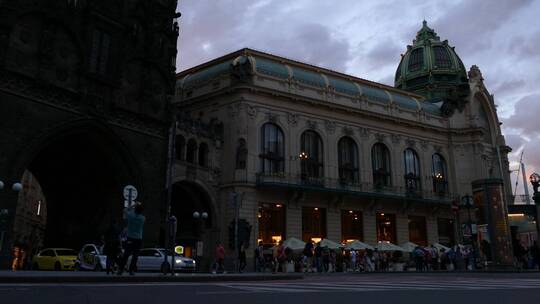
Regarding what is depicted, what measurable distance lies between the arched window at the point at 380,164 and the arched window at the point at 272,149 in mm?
11544

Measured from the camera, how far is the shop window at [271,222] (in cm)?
4578

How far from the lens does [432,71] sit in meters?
70.2

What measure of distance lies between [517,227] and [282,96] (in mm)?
35513

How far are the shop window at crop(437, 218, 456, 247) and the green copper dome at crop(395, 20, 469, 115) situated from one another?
1445 centimetres

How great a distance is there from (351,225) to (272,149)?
457 inches

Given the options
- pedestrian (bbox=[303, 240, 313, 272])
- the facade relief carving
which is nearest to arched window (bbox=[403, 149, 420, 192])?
the facade relief carving

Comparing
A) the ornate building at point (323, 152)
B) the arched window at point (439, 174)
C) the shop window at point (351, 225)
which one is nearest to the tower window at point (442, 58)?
the ornate building at point (323, 152)

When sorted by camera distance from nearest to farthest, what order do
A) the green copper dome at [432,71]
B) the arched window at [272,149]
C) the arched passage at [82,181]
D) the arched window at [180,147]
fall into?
the arched passage at [82,181]
the arched window at [180,147]
the arched window at [272,149]
the green copper dome at [432,71]

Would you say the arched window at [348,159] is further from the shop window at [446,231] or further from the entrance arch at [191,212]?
the entrance arch at [191,212]

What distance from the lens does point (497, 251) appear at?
32.3m

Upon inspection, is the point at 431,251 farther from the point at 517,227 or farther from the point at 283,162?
the point at 517,227

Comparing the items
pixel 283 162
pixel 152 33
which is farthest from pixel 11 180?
pixel 283 162

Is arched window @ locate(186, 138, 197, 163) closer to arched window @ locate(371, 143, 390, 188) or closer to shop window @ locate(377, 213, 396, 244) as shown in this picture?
arched window @ locate(371, 143, 390, 188)

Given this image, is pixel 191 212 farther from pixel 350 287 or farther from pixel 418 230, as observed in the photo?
pixel 350 287
